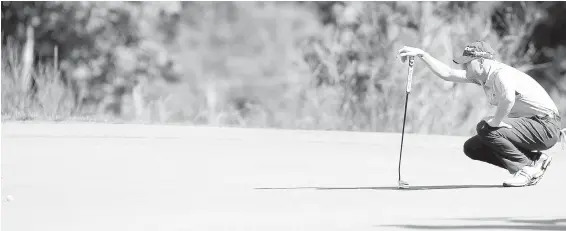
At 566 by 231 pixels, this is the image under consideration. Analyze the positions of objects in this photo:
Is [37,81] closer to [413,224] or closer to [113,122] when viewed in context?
[113,122]

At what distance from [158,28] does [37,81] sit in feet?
39.0

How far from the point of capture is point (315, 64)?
64.7ft

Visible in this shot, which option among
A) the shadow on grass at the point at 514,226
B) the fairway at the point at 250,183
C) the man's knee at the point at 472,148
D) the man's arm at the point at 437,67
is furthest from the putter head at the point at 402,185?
the shadow on grass at the point at 514,226

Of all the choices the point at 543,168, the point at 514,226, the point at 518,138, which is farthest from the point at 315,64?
the point at 514,226

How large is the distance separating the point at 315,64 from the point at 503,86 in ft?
31.1

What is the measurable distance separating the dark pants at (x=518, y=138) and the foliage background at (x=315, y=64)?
16.7ft

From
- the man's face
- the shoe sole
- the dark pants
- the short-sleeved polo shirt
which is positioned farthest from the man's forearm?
the shoe sole

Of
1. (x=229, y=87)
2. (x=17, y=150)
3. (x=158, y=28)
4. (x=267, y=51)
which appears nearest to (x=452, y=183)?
(x=17, y=150)

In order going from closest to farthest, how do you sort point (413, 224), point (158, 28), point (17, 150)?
point (413, 224), point (17, 150), point (158, 28)

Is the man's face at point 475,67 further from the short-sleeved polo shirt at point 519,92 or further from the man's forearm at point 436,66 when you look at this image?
the man's forearm at point 436,66

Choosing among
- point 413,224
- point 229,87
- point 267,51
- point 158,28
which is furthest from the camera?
point 267,51

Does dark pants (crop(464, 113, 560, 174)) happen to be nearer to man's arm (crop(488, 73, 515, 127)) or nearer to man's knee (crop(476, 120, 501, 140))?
man's knee (crop(476, 120, 501, 140))

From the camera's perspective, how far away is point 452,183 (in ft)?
36.9

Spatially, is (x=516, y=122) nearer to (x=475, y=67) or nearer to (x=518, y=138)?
(x=518, y=138)
